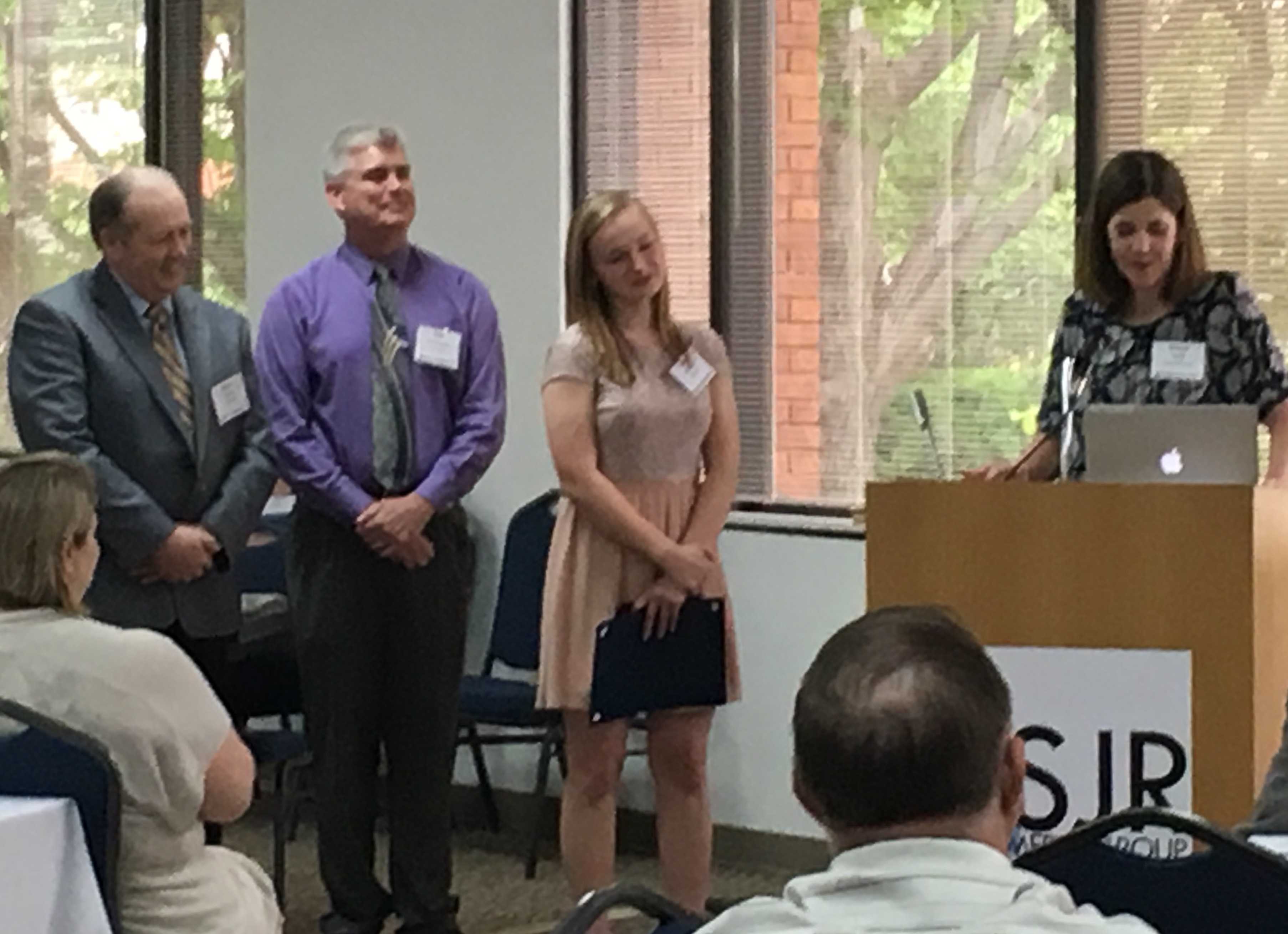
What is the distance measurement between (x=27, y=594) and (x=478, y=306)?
1.97m

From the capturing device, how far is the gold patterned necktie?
4.58m

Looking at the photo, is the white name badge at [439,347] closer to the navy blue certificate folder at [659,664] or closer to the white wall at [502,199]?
the navy blue certificate folder at [659,664]

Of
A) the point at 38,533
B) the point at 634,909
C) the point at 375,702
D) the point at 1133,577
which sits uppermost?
the point at 38,533

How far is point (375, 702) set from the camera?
4.78 meters

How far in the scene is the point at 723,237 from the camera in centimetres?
614

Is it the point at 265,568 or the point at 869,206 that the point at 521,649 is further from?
the point at 869,206

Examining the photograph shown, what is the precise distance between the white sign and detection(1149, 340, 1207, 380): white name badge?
27.0 inches

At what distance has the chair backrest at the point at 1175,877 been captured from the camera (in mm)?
1883

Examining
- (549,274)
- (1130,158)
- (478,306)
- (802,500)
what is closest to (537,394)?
(549,274)

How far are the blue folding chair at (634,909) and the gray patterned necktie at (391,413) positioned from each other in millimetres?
2814

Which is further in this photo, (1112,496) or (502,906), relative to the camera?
(502,906)

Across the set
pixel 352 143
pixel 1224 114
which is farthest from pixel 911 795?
pixel 1224 114

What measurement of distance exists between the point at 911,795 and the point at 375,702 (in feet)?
11.0

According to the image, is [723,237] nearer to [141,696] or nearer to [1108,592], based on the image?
[1108,592]
